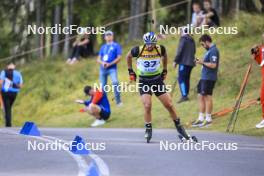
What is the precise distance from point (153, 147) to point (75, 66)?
20.5 m

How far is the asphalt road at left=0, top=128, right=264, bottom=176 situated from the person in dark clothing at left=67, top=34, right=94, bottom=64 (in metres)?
17.8

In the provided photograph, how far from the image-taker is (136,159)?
12828mm

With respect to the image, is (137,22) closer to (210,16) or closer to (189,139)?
(210,16)

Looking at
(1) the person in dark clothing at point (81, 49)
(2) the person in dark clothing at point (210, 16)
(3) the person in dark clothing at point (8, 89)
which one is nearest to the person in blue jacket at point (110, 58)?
(3) the person in dark clothing at point (8, 89)

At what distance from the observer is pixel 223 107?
22.4 m

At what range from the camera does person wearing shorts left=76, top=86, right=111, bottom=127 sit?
906 inches

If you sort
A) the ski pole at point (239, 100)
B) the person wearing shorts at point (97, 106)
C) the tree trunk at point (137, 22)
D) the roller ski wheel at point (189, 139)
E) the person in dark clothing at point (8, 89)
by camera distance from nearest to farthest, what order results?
the roller ski wheel at point (189, 139) < the ski pole at point (239, 100) < the person wearing shorts at point (97, 106) < the person in dark clothing at point (8, 89) < the tree trunk at point (137, 22)

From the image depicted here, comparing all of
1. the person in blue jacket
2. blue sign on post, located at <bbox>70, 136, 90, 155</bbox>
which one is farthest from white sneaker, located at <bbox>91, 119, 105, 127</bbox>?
blue sign on post, located at <bbox>70, 136, 90, 155</bbox>

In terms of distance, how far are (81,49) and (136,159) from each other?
2286cm

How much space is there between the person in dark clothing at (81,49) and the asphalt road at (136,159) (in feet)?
58.3

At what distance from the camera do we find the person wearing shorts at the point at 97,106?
23.0 meters

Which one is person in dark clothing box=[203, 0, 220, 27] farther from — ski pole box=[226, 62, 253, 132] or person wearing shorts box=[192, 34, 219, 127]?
ski pole box=[226, 62, 253, 132]

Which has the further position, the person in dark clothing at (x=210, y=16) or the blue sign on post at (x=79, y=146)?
the person in dark clothing at (x=210, y=16)

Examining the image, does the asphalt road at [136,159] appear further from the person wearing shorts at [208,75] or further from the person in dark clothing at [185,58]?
the person in dark clothing at [185,58]
